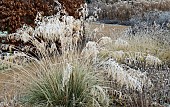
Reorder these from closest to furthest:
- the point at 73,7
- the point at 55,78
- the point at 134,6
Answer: the point at 55,78
the point at 73,7
the point at 134,6

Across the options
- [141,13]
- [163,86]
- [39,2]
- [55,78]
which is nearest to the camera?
[55,78]

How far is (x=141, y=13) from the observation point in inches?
579

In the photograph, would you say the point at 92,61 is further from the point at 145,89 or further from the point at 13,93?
the point at 13,93

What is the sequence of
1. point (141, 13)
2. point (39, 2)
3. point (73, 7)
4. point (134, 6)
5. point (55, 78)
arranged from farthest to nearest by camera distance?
point (134, 6)
point (141, 13)
point (73, 7)
point (39, 2)
point (55, 78)

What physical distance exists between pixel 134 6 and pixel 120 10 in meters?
1.02

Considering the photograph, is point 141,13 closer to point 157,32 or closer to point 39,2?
point 157,32

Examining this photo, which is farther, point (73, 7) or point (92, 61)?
point (73, 7)

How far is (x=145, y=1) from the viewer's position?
54.4 ft

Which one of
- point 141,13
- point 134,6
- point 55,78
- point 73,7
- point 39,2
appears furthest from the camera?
point 134,6

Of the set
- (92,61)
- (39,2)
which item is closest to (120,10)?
(39,2)

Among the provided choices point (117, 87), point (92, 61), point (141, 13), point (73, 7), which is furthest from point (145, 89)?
point (141, 13)

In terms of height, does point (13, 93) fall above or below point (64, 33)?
below

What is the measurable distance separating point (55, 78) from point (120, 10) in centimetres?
1046

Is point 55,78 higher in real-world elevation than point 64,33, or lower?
lower
